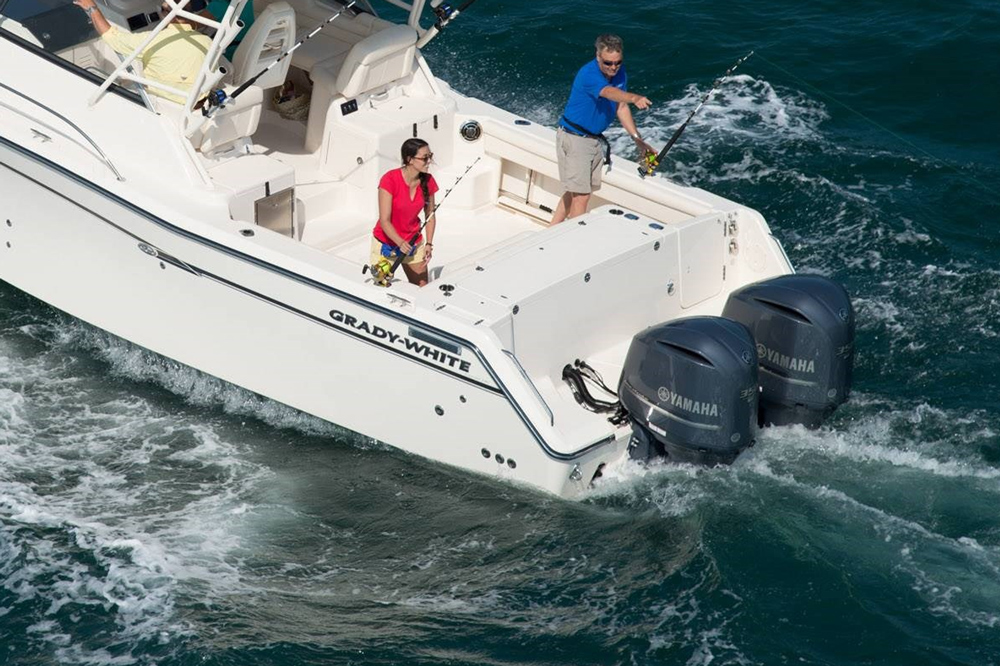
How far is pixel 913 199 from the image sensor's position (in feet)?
37.2

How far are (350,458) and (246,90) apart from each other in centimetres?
220

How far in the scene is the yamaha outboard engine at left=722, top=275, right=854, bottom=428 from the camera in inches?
319

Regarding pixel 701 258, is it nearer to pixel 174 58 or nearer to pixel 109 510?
pixel 174 58

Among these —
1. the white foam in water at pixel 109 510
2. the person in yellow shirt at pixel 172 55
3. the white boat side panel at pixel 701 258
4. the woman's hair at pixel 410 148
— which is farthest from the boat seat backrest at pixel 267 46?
the white boat side panel at pixel 701 258

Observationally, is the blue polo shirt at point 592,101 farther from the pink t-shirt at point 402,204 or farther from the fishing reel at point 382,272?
the fishing reel at point 382,272

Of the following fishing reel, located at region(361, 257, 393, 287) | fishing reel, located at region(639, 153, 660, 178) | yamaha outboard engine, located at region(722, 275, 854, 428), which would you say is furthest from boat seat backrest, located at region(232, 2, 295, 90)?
yamaha outboard engine, located at region(722, 275, 854, 428)

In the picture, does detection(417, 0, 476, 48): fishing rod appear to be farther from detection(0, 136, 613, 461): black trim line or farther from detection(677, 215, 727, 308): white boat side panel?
detection(0, 136, 613, 461): black trim line

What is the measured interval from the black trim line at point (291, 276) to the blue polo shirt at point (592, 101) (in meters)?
1.90

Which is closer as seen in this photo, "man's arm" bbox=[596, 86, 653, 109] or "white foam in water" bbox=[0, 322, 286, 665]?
"white foam in water" bbox=[0, 322, 286, 665]

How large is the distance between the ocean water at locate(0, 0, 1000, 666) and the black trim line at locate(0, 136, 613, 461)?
44 cm

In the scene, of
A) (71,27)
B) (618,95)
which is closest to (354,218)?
(618,95)

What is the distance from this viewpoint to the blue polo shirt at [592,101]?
8977 millimetres

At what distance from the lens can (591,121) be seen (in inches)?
358

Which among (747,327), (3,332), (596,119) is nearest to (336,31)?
(596,119)
